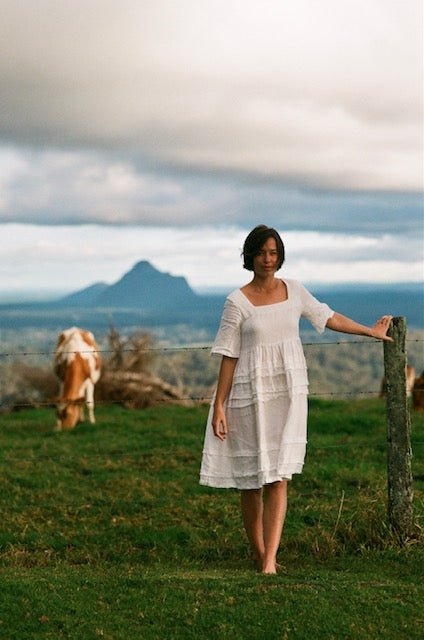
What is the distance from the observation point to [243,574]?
692 centimetres

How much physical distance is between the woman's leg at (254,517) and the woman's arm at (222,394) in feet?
1.74

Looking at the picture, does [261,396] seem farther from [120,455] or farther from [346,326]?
[120,455]

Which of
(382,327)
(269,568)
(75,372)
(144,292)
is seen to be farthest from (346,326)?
(144,292)

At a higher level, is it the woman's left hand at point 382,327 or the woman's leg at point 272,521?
the woman's left hand at point 382,327

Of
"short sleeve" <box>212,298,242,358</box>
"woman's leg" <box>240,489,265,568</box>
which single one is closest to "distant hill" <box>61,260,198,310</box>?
"woman's leg" <box>240,489,265,568</box>

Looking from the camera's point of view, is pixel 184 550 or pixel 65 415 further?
pixel 65 415

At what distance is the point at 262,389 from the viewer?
6832mm

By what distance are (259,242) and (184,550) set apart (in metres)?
3.19

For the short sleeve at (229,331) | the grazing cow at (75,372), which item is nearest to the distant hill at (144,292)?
the grazing cow at (75,372)

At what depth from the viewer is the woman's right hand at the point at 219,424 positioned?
6.84 metres

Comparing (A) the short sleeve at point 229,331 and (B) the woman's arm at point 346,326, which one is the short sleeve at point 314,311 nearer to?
(B) the woman's arm at point 346,326

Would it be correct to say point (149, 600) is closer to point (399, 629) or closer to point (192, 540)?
point (399, 629)

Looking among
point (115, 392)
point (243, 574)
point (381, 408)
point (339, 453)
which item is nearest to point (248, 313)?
point (243, 574)

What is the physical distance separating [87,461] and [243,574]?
21.2ft
